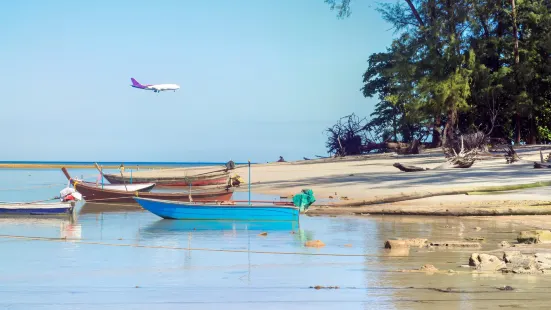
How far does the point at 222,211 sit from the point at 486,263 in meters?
11.1

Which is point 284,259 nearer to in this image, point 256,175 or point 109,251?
point 109,251

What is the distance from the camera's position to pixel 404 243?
1436 centimetres

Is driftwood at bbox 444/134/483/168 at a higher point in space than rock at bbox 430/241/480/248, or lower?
higher

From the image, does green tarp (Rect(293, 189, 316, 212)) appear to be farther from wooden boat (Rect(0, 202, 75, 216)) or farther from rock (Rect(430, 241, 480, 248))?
wooden boat (Rect(0, 202, 75, 216))

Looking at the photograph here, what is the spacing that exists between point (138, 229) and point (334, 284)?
10.9 meters

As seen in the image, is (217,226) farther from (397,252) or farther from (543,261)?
(543,261)

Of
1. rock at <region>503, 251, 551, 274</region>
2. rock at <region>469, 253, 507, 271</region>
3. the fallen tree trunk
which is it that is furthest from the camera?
the fallen tree trunk

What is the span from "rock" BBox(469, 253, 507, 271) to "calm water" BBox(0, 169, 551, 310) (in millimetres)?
275

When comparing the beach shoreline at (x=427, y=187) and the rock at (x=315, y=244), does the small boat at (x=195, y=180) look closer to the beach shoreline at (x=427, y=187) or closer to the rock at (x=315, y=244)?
the beach shoreline at (x=427, y=187)

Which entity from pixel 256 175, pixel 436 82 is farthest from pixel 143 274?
pixel 256 175

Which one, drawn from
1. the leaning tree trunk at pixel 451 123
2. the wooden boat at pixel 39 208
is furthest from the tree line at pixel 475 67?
the wooden boat at pixel 39 208

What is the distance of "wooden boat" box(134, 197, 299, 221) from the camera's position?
20375 mm

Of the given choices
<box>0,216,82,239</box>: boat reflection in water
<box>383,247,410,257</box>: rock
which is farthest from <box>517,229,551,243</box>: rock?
<box>0,216,82,239</box>: boat reflection in water

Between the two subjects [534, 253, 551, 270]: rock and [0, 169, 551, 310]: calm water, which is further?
[534, 253, 551, 270]: rock
